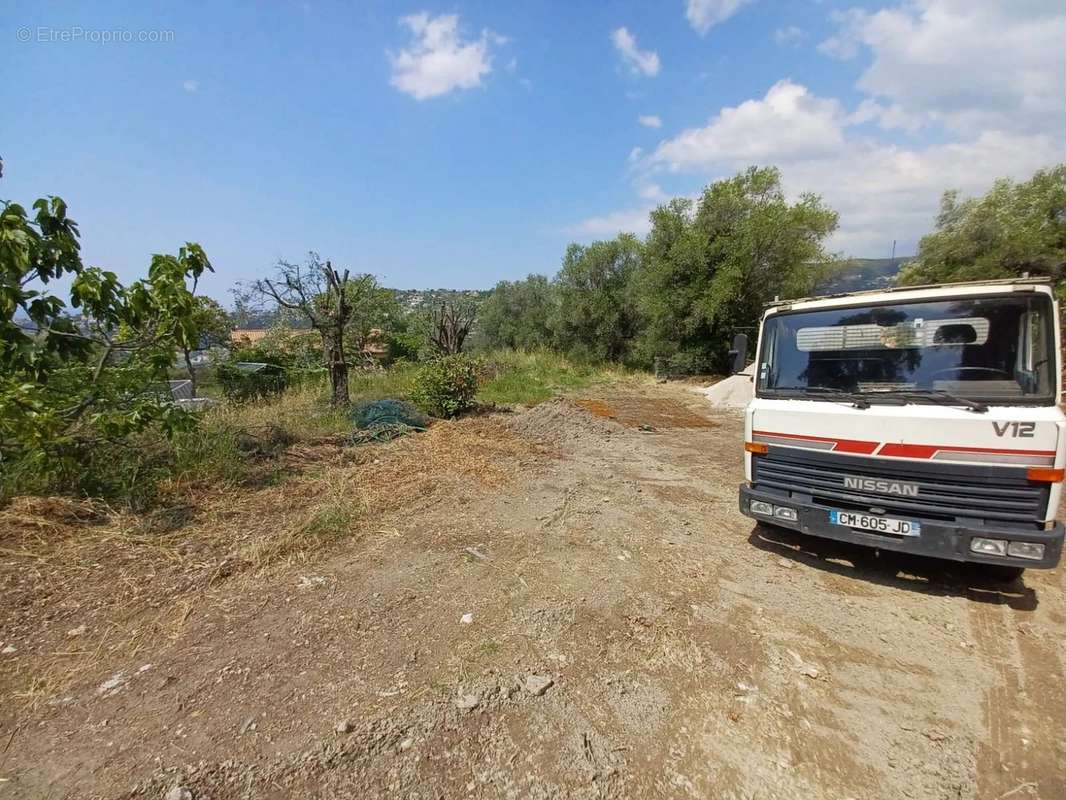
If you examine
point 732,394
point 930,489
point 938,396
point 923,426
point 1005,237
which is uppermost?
point 1005,237

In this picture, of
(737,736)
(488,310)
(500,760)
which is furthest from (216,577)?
(488,310)

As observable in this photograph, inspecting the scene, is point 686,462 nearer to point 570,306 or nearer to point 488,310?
point 570,306

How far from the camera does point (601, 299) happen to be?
23.5 m

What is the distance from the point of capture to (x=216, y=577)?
366 centimetres

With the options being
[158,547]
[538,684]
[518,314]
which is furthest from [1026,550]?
[518,314]

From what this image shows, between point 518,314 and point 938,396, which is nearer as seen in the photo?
point 938,396

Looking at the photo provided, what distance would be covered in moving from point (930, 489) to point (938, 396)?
2.33 feet

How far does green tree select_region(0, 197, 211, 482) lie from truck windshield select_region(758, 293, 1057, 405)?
18.9 ft

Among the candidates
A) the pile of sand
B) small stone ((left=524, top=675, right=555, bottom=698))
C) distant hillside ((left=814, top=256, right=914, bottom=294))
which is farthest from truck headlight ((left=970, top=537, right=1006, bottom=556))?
distant hillside ((left=814, top=256, right=914, bottom=294))

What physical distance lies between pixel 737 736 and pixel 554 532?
104 inches

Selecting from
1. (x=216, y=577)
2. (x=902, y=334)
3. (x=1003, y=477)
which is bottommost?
(x=216, y=577)

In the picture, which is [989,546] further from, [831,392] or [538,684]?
[538,684]

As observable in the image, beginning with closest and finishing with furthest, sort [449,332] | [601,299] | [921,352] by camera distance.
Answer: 1. [921,352]
2. [449,332]
3. [601,299]

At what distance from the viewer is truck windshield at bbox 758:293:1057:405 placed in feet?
11.4
